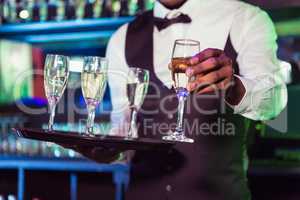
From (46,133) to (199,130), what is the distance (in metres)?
0.89

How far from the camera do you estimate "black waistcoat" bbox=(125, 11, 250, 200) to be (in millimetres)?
2457

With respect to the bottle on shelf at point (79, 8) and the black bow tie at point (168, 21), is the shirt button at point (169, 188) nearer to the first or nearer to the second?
the black bow tie at point (168, 21)

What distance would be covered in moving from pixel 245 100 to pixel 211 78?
43 cm

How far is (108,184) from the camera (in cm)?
294

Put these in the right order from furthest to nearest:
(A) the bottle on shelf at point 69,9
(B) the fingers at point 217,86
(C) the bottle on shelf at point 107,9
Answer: (A) the bottle on shelf at point 69,9
(C) the bottle on shelf at point 107,9
(B) the fingers at point 217,86

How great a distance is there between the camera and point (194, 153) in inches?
97.7

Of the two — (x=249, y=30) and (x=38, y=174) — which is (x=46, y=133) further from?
(x=38, y=174)

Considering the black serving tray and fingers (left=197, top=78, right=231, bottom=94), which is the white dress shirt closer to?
fingers (left=197, top=78, right=231, bottom=94)

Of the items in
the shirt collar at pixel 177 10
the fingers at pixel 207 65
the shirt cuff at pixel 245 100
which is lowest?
the shirt cuff at pixel 245 100

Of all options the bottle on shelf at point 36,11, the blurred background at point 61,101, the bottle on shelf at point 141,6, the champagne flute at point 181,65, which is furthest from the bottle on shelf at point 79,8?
the champagne flute at point 181,65

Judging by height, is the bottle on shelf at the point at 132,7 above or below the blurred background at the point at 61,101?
above

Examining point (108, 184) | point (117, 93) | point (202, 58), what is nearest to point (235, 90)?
point (202, 58)

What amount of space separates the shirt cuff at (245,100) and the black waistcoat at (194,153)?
72 millimetres

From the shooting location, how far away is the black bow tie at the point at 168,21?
263cm
